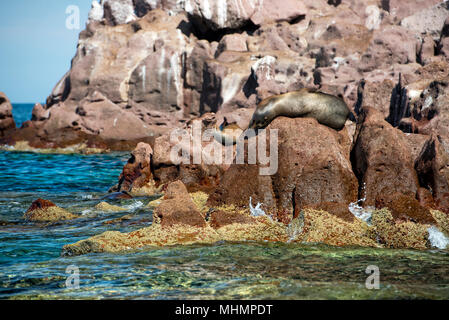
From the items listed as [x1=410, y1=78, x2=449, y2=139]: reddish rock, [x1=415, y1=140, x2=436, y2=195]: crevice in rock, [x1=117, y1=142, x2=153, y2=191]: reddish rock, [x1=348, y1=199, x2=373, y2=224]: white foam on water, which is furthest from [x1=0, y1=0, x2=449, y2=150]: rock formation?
[x1=348, y1=199, x2=373, y2=224]: white foam on water

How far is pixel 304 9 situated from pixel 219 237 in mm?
31818

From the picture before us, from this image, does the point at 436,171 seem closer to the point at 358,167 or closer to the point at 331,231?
the point at 358,167

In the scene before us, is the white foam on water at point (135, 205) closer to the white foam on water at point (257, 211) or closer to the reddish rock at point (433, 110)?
the white foam on water at point (257, 211)

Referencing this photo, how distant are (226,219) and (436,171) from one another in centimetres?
361

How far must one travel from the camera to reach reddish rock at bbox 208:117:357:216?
879 centimetres

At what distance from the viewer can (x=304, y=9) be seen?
121ft

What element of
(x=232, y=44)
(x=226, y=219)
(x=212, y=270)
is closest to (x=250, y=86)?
(x=232, y=44)

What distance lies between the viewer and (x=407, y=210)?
7.96 m

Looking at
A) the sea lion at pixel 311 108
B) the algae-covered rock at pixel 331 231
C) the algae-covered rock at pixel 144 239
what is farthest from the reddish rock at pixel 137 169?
the algae-covered rock at pixel 331 231

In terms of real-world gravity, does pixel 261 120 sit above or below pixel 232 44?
below

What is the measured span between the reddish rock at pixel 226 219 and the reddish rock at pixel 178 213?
0.56 ft

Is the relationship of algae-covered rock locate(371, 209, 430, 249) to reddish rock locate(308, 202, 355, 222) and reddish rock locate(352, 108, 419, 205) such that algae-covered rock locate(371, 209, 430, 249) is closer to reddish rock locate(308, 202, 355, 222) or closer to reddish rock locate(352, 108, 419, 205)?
reddish rock locate(308, 202, 355, 222)

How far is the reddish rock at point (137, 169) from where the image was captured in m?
13.8

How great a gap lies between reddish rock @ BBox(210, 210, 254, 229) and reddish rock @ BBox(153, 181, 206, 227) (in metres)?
0.17
